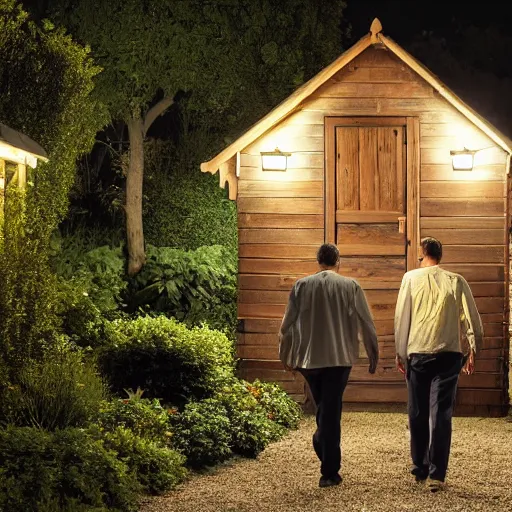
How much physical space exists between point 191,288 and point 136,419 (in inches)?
288

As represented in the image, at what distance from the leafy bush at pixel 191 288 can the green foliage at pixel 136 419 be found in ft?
20.7

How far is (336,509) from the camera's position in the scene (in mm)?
7824

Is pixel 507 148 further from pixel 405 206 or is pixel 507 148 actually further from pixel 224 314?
pixel 224 314

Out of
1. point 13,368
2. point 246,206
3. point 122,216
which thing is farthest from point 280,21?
point 13,368

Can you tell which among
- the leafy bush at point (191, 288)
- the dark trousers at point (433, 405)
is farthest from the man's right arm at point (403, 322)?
the leafy bush at point (191, 288)

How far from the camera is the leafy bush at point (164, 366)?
11.0 metres

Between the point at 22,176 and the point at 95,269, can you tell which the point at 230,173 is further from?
the point at 95,269

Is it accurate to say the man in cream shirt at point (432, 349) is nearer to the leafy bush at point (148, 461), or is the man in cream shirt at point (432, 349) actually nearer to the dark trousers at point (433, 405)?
the dark trousers at point (433, 405)

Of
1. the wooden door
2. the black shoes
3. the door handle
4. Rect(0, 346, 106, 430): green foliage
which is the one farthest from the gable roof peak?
the black shoes

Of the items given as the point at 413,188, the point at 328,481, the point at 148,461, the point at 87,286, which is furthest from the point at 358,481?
the point at 87,286

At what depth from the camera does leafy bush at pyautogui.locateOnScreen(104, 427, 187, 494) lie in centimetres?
842

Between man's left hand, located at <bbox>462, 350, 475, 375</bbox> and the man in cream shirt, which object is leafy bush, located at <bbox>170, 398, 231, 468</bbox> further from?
man's left hand, located at <bbox>462, 350, 475, 375</bbox>

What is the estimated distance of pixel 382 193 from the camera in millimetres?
12555

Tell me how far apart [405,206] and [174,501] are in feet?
18.8
